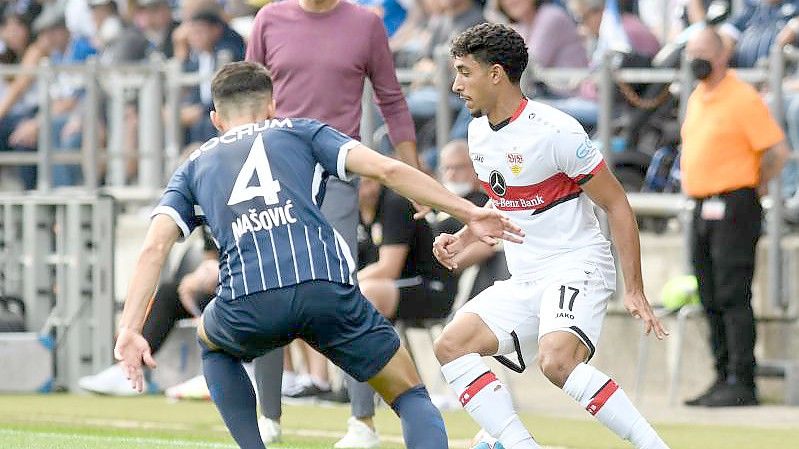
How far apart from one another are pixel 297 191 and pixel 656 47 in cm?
825

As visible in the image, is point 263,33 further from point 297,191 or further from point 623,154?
point 623,154

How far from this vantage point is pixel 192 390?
42.8 feet

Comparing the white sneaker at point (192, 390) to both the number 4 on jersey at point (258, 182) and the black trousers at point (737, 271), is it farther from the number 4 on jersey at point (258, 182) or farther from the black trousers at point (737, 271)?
the number 4 on jersey at point (258, 182)

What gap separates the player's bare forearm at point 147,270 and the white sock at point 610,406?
5.93 feet

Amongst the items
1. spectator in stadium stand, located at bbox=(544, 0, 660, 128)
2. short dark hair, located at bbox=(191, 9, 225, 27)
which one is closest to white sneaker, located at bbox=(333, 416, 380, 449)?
spectator in stadium stand, located at bbox=(544, 0, 660, 128)

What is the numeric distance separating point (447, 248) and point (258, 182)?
1.02m

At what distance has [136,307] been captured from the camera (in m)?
6.82

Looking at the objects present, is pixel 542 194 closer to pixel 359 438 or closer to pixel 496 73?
pixel 496 73

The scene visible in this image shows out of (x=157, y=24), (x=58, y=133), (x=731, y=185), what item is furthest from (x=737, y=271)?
(x=157, y=24)

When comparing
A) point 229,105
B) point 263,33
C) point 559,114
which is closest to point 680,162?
point 263,33

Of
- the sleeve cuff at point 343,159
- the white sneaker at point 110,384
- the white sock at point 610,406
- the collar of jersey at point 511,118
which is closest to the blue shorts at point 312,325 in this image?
the sleeve cuff at point 343,159

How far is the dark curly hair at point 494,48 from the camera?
26.3ft

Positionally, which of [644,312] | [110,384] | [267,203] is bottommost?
[110,384]

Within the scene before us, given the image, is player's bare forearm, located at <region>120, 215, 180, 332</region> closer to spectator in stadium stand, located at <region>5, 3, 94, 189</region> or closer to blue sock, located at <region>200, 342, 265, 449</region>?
blue sock, located at <region>200, 342, 265, 449</region>
